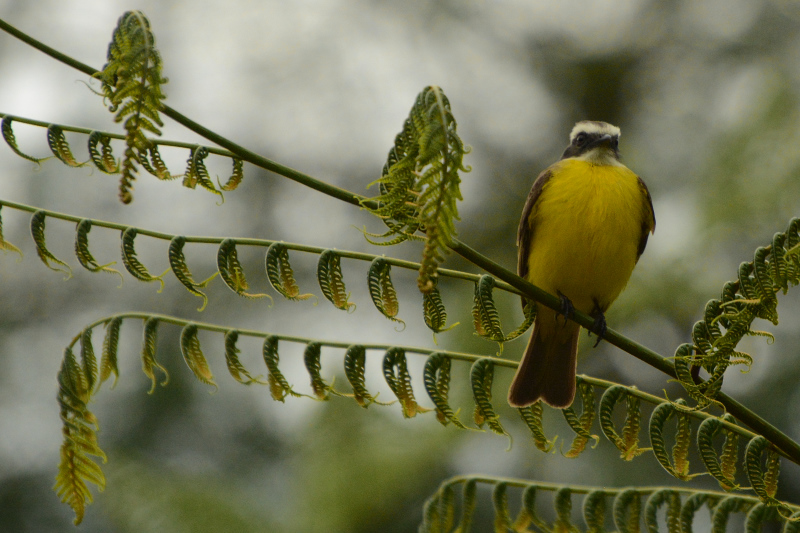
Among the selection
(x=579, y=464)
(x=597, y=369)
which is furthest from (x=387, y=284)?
(x=597, y=369)

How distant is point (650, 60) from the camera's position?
8.55 meters

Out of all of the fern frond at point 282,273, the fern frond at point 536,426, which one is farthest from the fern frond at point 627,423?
the fern frond at point 282,273

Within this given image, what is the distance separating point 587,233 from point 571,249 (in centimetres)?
10

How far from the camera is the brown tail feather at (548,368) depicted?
3.23 m

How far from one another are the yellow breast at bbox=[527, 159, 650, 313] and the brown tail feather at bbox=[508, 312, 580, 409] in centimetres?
17

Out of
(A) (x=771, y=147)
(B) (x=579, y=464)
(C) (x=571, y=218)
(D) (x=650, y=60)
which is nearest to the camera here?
(C) (x=571, y=218)

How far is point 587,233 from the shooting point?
3447 mm

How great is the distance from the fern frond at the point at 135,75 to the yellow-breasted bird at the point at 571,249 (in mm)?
2219

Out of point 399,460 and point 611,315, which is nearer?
point 399,460

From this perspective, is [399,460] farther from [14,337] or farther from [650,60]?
[650,60]

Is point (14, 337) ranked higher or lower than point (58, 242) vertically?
lower

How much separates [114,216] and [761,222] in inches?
206

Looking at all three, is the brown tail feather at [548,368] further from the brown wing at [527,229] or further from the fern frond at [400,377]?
the fern frond at [400,377]

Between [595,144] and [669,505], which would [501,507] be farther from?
[595,144]
